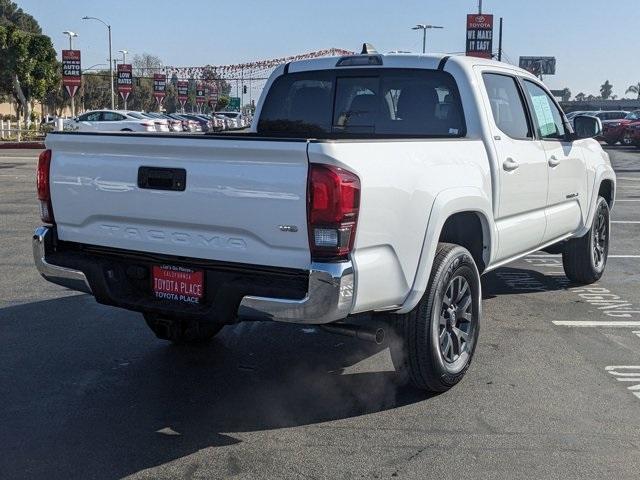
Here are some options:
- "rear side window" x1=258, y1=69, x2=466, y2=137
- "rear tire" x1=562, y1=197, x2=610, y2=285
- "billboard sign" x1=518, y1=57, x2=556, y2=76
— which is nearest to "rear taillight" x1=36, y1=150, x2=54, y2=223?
"rear side window" x1=258, y1=69, x2=466, y2=137

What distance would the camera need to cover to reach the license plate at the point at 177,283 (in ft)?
13.8

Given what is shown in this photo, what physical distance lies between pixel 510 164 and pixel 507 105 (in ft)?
2.19

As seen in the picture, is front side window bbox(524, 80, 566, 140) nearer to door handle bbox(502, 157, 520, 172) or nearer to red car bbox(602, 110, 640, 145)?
door handle bbox(502, 157, 520, 172)

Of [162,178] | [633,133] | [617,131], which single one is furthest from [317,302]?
[617,131]

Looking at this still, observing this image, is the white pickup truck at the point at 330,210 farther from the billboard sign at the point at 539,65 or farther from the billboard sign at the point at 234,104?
the billboard sign at the point at 234,104

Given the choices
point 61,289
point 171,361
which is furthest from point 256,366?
point 61,289

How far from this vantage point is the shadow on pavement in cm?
406

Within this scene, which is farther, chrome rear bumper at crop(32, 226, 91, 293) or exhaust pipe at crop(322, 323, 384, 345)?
chrome rear bumper at crop(32, 226, 91, 293)

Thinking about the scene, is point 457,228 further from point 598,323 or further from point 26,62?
point 26,62

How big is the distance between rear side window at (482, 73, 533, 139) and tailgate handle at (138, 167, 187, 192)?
99.5 inches

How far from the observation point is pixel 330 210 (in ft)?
12.3

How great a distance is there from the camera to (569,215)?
680 cm

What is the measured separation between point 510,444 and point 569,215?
3.18m

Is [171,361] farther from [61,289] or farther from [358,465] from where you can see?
[61,289]
